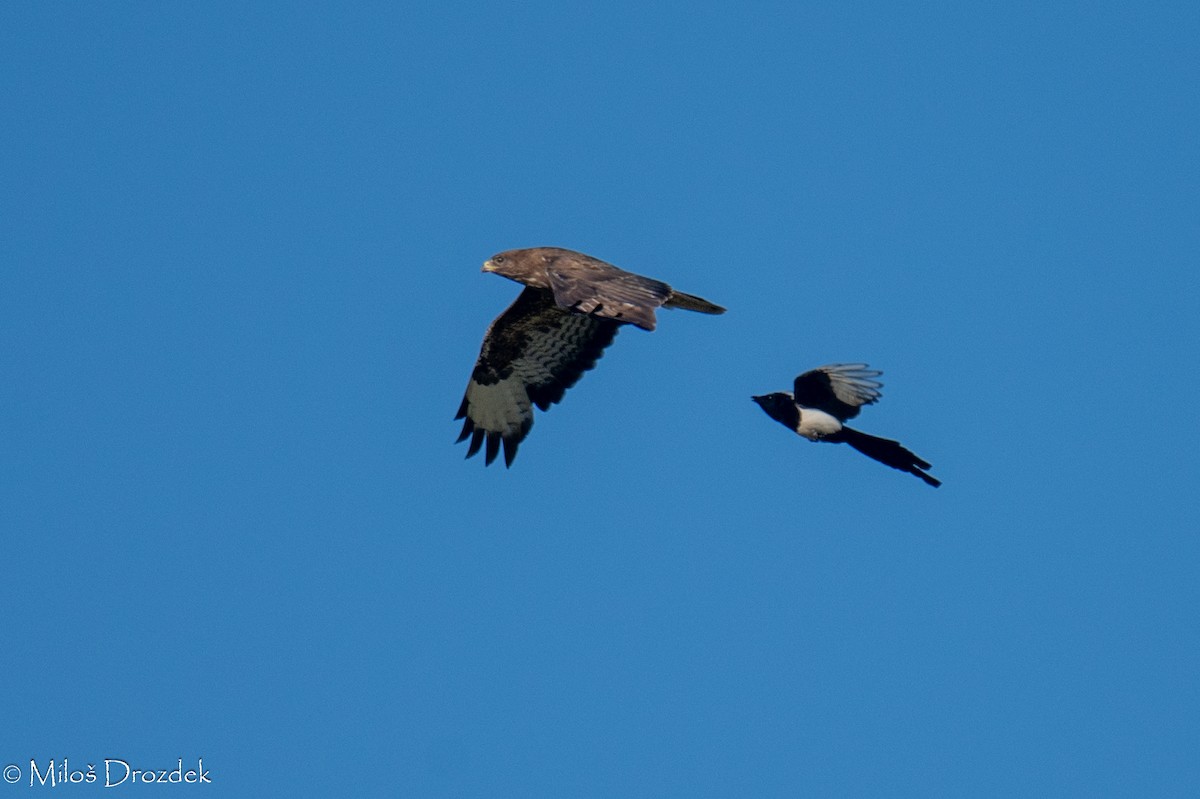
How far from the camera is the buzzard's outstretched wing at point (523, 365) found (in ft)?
36.3

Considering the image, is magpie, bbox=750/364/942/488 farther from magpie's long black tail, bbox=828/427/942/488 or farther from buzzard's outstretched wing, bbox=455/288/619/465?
buzzard's outstretched wing, bbox=455/288/619/465

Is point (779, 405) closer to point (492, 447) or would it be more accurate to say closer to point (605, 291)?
point (605, 291)

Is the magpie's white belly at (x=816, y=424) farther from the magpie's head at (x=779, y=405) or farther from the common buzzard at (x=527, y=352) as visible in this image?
the common buzzard at (x=527, y=352)

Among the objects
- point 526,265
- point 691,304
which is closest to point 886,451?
point 691,304

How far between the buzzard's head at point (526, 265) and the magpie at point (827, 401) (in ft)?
5.80

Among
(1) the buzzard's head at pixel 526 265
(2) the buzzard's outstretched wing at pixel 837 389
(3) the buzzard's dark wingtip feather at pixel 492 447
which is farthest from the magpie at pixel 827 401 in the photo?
(3) the buzzard's dark wingtip feather at pixel 492 447

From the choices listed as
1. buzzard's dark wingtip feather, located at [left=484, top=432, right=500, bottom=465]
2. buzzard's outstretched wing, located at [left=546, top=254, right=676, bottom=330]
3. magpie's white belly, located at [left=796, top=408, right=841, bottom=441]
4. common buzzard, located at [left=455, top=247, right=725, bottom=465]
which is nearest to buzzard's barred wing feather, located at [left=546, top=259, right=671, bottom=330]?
buzzard's outstretched wing, located at [left=546, top=254, right=676, bottom=330]

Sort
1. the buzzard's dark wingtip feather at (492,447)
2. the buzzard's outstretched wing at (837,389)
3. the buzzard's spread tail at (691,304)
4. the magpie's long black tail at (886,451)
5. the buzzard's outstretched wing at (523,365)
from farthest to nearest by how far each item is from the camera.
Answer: the buzzard's dark wingtip feather at (492,447) < the buzzard's outstretched wing at (523,365) < the buzzard's spread tail at (691,304) < the buzzard's outstretched wing at (837,389) < the magpie's long black tail at (886,451)

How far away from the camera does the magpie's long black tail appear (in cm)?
893

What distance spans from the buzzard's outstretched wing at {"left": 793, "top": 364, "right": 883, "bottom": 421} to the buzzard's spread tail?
3.37 ft

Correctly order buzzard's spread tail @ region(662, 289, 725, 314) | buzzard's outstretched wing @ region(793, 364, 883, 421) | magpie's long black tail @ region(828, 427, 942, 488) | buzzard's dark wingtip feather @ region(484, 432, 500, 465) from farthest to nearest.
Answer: buzzard's dark wingtip feather @ region(484, 432, 500, 465)
buzzard's spread tail @ region(662, 289, 725, 314)
buzzard's outstretched wing @ region(793, 364, 883, 421)
magpie's long black tail @ region(828, 427, 942, 488)

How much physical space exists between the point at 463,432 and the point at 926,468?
3.89m

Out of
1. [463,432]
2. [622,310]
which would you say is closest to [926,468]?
[622,310]

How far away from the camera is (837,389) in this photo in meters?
9.40
